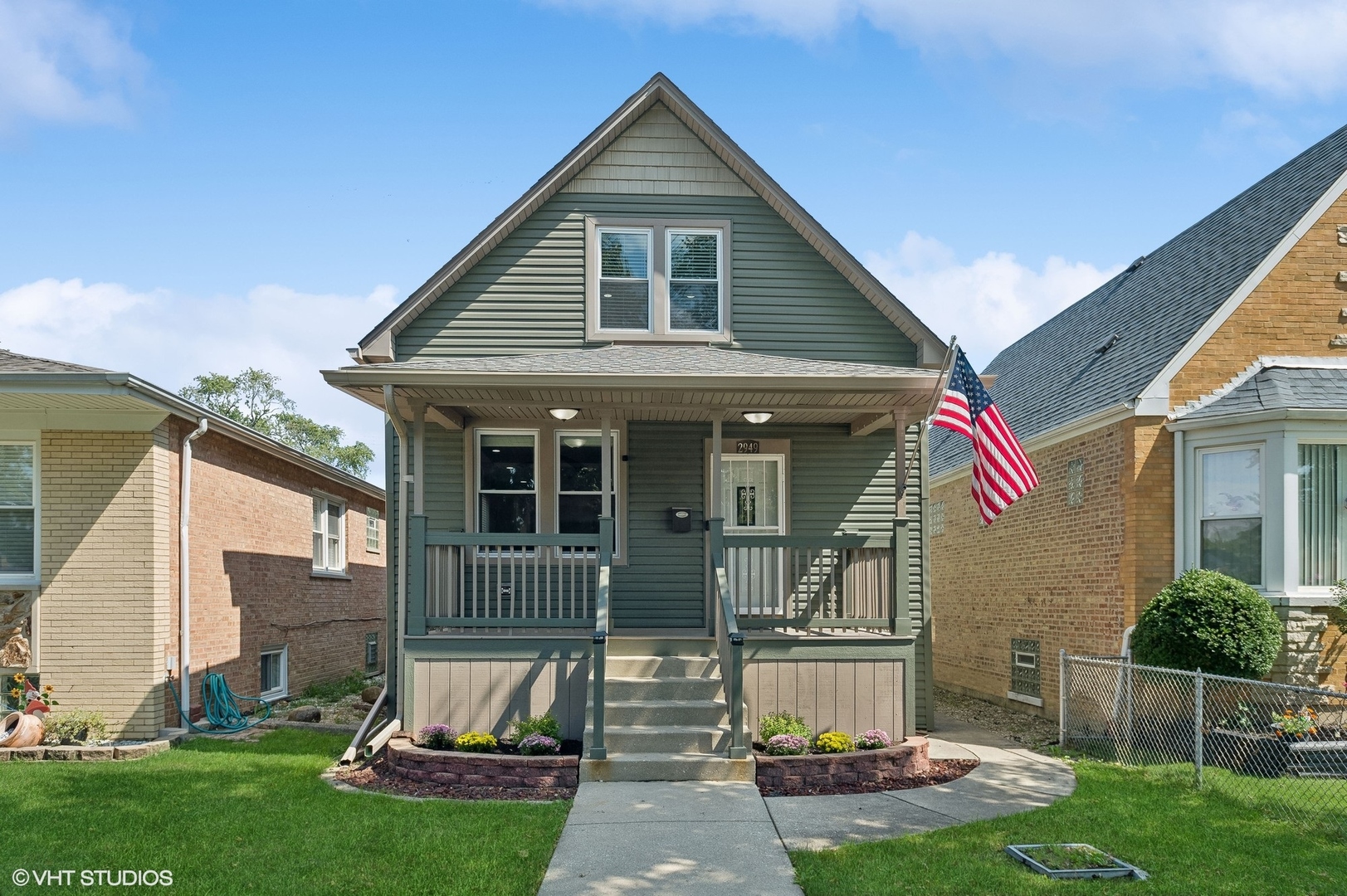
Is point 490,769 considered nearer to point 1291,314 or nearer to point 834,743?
point 834,743

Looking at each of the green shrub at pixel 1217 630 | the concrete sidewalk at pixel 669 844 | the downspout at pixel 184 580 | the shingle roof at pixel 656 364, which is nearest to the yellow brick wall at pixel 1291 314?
the green shrub at pixel 1217 630

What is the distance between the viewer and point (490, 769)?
28.3 ft

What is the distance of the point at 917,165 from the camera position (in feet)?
48.6

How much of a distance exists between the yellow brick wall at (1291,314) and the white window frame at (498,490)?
7.36 m

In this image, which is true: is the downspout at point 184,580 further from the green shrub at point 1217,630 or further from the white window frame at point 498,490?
the green shrub at point 1217,630

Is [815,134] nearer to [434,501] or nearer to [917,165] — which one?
[917,165]

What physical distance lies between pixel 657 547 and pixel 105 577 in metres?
6.03

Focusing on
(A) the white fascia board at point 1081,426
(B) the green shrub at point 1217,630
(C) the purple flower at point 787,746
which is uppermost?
(A) the white fascia board at point 1081,426

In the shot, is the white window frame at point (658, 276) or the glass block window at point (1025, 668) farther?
the glass block window at point (1025, 668)

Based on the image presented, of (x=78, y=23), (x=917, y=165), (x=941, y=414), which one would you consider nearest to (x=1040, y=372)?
(x=917, y=165)

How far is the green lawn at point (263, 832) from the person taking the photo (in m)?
5.99

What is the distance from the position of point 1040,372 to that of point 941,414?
7592 millimetres

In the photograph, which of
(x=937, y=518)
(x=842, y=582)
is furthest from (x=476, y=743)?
(x=937, y=518)

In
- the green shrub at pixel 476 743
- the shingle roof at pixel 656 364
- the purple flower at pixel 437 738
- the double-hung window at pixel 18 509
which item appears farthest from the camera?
the double-hung window at pixel 18 509
